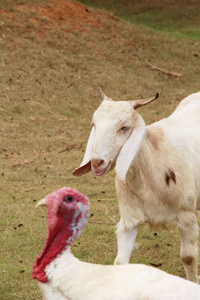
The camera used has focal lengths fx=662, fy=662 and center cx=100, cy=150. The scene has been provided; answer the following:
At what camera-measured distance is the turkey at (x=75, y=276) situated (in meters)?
3.58

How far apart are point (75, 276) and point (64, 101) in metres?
10.0

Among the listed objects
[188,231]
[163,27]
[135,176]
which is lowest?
[163,27]

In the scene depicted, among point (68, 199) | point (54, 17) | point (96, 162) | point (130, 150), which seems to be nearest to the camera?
point (68, 199)

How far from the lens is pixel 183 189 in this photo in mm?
5523

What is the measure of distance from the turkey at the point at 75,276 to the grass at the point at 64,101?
213 centimetres

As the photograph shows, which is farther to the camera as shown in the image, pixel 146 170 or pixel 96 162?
pixel 146 170

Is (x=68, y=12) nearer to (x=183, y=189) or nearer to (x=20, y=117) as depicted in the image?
(x=20, y=117)

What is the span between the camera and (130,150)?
5.01m

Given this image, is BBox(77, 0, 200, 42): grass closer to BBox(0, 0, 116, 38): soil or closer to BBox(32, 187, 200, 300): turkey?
BBox(0, 0, 116, 38): soil

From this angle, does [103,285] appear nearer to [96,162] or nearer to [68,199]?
[68,199]

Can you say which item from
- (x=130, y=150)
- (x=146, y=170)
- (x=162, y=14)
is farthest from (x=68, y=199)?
(x=162, y=14)

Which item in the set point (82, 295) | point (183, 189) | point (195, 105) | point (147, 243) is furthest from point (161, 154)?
point (82, 295)

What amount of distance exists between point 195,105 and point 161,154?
1.24 metres

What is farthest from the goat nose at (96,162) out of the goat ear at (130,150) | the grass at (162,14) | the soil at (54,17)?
the grass at (162,14)
